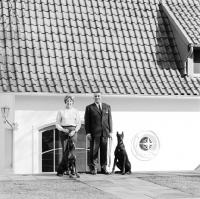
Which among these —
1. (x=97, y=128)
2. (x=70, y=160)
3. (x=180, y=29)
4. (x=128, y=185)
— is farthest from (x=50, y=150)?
(x=128, y=185)

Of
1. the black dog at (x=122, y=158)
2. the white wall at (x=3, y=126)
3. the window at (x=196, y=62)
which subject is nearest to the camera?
the black dog at (x=122, y=158)

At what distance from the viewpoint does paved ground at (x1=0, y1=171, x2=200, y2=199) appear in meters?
9.48

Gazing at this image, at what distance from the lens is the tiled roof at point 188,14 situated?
57.2ft

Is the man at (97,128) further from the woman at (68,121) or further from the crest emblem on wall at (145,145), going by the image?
the crest emblem on wall at (145,145)

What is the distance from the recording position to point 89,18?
17.8 metres

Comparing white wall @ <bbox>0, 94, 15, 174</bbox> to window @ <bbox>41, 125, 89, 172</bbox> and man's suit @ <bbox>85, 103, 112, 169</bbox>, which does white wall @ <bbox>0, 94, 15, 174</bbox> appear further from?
man's suit @ <bbox>85, 103, 112, 169</bbox>

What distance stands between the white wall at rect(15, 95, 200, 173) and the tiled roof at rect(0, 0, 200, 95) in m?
0.47

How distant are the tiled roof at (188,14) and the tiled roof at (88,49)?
1.53ft

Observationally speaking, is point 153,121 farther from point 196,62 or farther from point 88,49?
point 88,49

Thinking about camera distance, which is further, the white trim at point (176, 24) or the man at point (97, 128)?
the white trim at point (176, 24)

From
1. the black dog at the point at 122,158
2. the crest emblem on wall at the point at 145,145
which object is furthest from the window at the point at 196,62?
the black dog at the point at 122,158

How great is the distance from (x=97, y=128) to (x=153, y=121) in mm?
4476

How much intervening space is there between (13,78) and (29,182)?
5.15 metres

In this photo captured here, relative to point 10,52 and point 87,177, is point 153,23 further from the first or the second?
point 87,177
